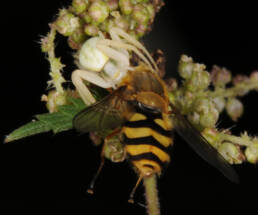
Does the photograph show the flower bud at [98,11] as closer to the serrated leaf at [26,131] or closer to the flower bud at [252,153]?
the serrated leaf at [26,131]

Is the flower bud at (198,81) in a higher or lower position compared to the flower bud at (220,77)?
lower

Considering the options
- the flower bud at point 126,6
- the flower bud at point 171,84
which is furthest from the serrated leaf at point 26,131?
the flower bud at point 171,84

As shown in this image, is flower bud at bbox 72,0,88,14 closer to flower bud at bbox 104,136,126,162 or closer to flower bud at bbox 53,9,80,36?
flower bud at bbox 53,9,80,36

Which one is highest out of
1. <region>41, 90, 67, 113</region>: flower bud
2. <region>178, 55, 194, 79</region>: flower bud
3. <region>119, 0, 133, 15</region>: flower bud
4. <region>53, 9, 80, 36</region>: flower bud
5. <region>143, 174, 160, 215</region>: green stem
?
<region>178, 55, 194, 79</region>: flower bud

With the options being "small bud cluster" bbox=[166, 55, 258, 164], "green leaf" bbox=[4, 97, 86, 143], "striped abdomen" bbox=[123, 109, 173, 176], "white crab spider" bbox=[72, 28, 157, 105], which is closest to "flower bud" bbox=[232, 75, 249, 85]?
"small bud cluster" bbox=[166, 55, 258, 164]

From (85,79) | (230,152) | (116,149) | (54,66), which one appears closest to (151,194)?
(116,149)
